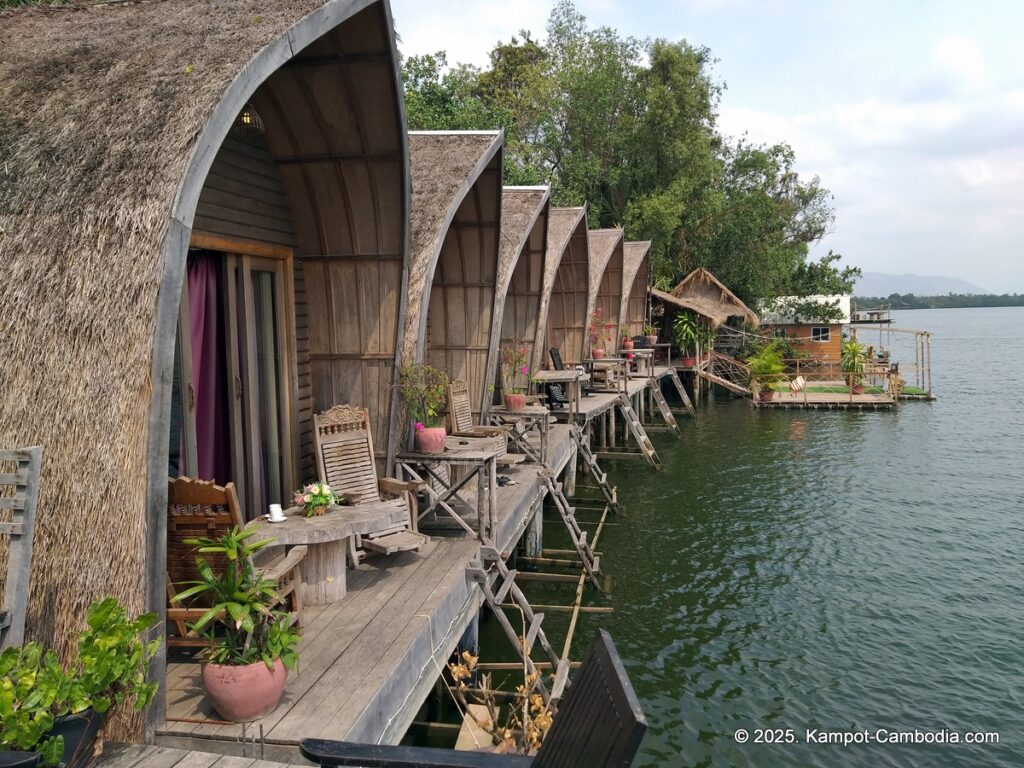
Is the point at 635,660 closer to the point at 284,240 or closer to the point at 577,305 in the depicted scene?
the point at 284,240

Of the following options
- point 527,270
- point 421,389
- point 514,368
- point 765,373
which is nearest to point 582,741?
point 421,389

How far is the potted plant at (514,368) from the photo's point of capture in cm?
1498

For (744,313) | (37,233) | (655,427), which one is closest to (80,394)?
(37,233)

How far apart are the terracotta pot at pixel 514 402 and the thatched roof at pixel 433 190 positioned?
4.51m

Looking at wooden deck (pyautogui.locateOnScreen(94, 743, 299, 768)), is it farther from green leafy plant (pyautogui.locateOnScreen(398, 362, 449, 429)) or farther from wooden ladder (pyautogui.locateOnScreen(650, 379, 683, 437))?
wooden ladder (pyautogui.locateOnScreen(650, 379, 683, 437))

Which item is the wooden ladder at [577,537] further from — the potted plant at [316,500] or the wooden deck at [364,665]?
the potted plant at [316,500]

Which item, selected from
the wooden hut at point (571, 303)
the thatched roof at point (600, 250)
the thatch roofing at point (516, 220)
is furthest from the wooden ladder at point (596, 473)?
the thatched roof at point (600, 250)

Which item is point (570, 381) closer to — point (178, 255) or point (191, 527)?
point (191, 527)

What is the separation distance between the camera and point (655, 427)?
25.4 meters

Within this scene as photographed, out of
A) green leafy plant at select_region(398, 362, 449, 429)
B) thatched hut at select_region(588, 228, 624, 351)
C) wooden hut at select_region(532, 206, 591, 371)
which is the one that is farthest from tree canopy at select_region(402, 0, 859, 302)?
green leafy plant at select_region(398, 362, 449, 429)

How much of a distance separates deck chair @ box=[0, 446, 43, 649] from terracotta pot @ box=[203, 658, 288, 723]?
933 millimetres

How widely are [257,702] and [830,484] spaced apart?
1641 centimetres

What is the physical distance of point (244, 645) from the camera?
14.6ft

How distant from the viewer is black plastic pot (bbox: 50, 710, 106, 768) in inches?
135
